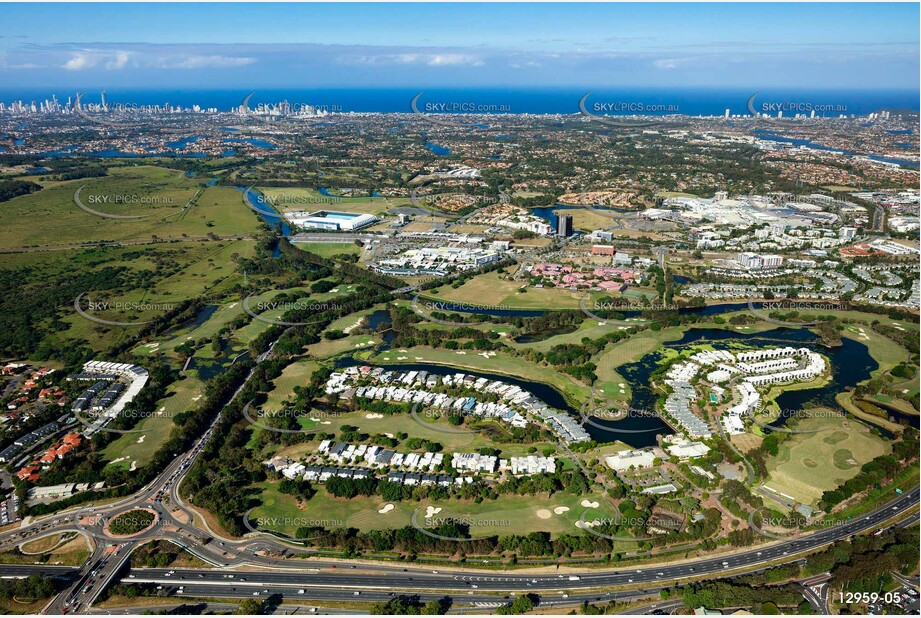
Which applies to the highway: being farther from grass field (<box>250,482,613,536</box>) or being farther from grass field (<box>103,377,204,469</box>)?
grass field (<box>103,377,204,469</box>)

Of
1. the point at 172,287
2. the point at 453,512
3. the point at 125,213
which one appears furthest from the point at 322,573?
the point at 125,213

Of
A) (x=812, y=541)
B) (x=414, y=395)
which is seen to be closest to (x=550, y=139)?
(x=414, y=395)

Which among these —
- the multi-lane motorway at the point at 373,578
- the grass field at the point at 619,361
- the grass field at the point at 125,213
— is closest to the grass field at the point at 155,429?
the multi-lane motorway at the point at 373,578

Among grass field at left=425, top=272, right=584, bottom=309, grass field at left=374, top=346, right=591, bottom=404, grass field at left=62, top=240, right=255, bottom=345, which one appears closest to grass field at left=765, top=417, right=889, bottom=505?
grass field at left=374, top=346, right=591, bottom=404

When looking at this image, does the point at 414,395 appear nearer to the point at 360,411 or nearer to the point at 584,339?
the point at 360,411

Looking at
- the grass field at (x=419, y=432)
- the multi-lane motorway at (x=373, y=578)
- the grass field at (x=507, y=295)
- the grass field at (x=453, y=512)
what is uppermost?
the grass field at (x=507, y=295)

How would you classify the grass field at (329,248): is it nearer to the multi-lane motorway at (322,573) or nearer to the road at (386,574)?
the multi-lane motorway at (322,573)
